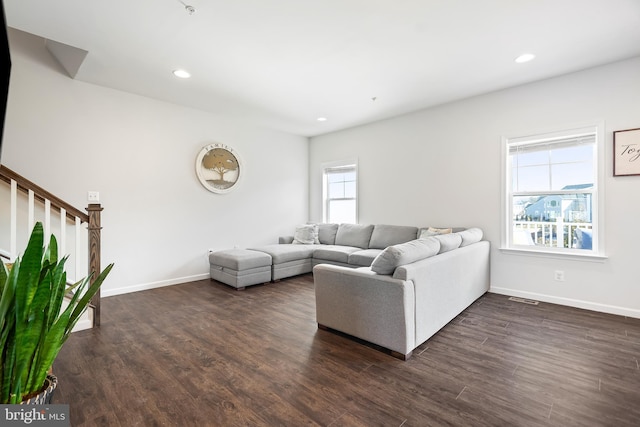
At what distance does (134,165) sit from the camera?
3.98m

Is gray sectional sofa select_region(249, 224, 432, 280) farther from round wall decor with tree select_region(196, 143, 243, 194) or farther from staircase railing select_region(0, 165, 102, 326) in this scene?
staircase railing select_region(0, 165, 102, 326)

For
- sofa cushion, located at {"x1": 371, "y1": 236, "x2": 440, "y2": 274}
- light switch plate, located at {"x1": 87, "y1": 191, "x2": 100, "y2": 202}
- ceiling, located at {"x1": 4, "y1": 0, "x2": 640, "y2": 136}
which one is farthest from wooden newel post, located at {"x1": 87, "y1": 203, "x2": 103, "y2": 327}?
sofa cushion, located at {"x1": 371, "y1": 236, "x2": 440, "y2": 274}

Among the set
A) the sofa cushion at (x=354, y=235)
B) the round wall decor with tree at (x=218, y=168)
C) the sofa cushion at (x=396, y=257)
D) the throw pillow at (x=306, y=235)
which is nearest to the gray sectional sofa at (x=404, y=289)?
the sofa cushion at (x=396, y=257)

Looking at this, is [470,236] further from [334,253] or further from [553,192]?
[334,253]

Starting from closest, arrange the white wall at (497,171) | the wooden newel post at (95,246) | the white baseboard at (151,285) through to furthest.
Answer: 1. the wooden newel post at (95,246)
2. the white wall at (497,171)
3. the white baseboard at (151,285)

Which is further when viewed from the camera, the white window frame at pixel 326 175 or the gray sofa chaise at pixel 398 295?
the white window frame at pixel 326 175

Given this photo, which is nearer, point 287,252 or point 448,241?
point 448,241

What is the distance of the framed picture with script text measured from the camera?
9.70ft

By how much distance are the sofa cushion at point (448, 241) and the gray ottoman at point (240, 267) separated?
2410mm

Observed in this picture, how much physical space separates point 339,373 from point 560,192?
3.23 meters

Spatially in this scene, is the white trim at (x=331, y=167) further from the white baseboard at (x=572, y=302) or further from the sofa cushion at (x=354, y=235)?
the white baseboard at (x=572, y=302)

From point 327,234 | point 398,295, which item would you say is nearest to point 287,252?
point 327,234

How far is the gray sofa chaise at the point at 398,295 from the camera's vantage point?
2.25 meters

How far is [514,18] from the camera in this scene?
7.80 ft
